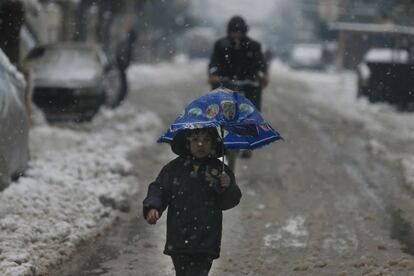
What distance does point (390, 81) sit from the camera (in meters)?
22.3

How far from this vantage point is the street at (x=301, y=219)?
6.30 metres

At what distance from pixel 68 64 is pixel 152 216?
13.7 metres

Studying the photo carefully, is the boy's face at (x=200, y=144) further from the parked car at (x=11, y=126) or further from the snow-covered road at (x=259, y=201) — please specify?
the parked car at (x=11, y=126)

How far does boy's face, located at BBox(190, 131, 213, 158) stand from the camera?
4.46m

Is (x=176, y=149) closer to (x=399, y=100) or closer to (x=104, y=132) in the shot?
(x=104, y=132)

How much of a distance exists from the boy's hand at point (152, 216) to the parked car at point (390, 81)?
18474 mm

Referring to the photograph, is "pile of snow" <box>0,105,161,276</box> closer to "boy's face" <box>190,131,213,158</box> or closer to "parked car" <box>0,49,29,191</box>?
"parked car" <box>0,49,29,191</box>

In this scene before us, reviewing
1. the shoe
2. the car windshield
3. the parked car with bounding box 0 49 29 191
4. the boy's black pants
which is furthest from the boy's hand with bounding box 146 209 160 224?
the car windshield

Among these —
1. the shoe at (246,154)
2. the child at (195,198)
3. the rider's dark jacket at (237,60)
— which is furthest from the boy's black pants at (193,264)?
the shoe at (246,154)

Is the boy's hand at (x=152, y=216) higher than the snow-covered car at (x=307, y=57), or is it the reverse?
the boy's hand at (x=152, y=216)

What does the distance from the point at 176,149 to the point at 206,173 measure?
0.24m

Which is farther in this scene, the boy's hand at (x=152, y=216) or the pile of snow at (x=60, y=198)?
the pile of snow at (x=60, y=198)

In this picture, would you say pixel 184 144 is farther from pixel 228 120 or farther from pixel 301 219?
pixel 301 219

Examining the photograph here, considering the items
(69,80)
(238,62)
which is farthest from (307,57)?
(238,62)
